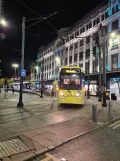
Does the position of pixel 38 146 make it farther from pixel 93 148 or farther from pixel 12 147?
pixel 93 148

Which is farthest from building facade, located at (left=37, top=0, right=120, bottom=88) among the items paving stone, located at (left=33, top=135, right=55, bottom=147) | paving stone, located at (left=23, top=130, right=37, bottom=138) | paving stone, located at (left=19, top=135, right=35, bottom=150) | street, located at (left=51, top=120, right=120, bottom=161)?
paving stone, located at (left=19, top=135, right=35, bottom=150)

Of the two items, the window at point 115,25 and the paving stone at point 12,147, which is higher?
the window at point 115,25

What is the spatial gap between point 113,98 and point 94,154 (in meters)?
18.8

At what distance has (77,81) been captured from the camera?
13.9m

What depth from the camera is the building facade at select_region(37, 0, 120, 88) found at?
3138 cm

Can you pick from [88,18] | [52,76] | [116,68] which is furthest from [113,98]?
[52,76]

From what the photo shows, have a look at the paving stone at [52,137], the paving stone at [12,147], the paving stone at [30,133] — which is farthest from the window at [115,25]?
the paving stone at [12,147]

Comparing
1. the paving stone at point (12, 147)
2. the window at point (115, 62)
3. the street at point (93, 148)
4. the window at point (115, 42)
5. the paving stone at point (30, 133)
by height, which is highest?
the window at point (115, 42)

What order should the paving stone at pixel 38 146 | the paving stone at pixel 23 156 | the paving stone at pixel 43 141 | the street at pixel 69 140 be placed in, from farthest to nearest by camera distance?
the paving stone at pixel 43 141
the paving stone at pixel 38 146
the street at pixel 69 140
the paving stone at pixel 23 156

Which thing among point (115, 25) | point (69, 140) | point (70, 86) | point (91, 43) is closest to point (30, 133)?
point (69, 140)

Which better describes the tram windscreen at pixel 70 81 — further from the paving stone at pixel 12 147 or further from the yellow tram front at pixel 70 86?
the paving stone at pixel 12 147

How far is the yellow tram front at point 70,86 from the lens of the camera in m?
13.6

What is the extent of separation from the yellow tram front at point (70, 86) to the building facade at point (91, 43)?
8.10 m

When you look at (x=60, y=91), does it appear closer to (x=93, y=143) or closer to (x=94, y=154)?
(x=93, y=143)
